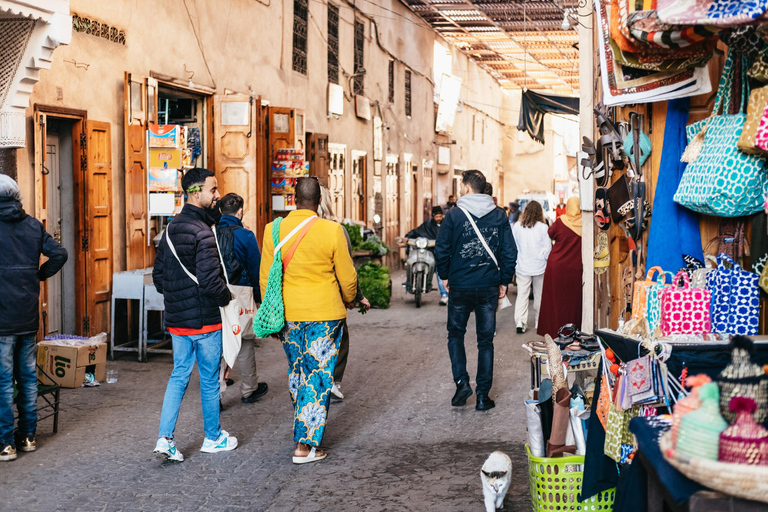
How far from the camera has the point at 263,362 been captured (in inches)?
377

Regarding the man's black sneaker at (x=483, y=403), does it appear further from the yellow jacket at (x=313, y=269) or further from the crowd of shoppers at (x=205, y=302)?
the yellow jacket at (x=313, y=269)

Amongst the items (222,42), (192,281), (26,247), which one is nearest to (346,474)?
(192,281)

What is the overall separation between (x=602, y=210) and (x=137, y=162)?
656cm

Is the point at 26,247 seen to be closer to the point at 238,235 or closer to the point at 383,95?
the point at 238,235

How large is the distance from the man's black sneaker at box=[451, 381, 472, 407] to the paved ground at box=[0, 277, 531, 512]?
0.28ft

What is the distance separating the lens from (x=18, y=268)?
19.3ft

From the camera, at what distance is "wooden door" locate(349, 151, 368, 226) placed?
63.0 ft

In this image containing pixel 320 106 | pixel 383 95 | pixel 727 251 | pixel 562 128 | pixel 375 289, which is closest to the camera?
pixel 727 251

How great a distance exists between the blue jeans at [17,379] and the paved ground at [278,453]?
26 cm

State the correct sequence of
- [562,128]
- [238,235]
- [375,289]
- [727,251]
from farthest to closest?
1. [562,128]
2. [375,289]
3. [238,235]
4. [727,251]

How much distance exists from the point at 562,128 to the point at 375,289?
35.2 m

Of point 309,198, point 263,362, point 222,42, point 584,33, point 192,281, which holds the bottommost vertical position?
point 263,362

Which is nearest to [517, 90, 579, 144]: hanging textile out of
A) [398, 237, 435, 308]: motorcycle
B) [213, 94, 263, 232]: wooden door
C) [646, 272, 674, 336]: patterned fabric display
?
[398, 237, 435, 308]: motorcycle

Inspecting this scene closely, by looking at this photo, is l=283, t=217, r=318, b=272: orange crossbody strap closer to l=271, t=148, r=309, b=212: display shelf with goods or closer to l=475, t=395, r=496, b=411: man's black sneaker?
l=475, t=395, r=496, b=411: man's black sneaker
